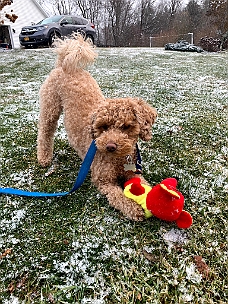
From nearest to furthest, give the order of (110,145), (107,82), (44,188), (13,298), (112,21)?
(13,298) < (110,145) < (44,188) < (107,82) < (112,21)

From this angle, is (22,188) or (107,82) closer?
(22,188)

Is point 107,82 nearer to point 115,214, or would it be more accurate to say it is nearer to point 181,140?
point 181,140

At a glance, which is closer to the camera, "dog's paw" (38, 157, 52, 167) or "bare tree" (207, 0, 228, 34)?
"dog's paw" (38, 157, 52, 167)

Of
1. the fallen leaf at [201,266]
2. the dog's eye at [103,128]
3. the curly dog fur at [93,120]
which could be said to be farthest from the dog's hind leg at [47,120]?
Answer: the fallen leaf at [201,266]

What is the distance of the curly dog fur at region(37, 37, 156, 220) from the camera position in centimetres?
216

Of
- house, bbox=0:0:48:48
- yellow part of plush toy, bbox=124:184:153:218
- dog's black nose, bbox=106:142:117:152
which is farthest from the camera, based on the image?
house, bbox=0:0:48:48

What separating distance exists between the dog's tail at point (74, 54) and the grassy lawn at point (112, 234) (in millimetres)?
1168

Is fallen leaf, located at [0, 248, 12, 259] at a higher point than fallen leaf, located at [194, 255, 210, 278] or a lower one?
higher

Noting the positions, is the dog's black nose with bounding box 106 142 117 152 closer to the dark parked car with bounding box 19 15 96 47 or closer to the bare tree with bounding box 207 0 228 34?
the dark parked car with bounding box 19 15 96 47

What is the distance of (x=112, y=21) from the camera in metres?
36.5

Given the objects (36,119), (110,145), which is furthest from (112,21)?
(110,145)

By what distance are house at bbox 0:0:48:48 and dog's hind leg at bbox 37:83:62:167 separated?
18.7 meters

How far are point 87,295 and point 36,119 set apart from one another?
11.4 feet

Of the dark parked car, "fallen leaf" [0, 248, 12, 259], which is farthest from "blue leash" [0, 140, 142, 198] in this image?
the dark parked car
